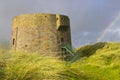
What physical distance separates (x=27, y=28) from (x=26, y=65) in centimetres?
1765

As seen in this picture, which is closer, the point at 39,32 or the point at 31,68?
the point at 31,68

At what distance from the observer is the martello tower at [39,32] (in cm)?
2272

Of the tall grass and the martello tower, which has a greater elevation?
the martello tower

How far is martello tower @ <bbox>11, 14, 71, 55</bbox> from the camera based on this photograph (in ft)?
74.5

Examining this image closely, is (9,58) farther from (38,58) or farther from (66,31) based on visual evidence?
(66,31)

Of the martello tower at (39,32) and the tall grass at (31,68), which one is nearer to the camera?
the tall grass at (31,68)

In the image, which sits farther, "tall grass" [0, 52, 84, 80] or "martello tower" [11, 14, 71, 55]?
"martello tower" [11, 14, 71, 55]

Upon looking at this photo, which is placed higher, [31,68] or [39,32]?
[39,32]

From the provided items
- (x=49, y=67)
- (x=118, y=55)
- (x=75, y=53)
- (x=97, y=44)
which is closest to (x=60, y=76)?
(x=49, y=67)

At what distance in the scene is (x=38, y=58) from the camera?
6059 millimetres

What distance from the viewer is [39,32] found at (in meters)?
22.8


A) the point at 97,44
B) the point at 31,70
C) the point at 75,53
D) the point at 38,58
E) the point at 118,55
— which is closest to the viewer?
the point at 31,70

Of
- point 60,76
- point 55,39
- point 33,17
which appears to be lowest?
point 60,76

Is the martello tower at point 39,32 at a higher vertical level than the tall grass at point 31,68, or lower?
higher
